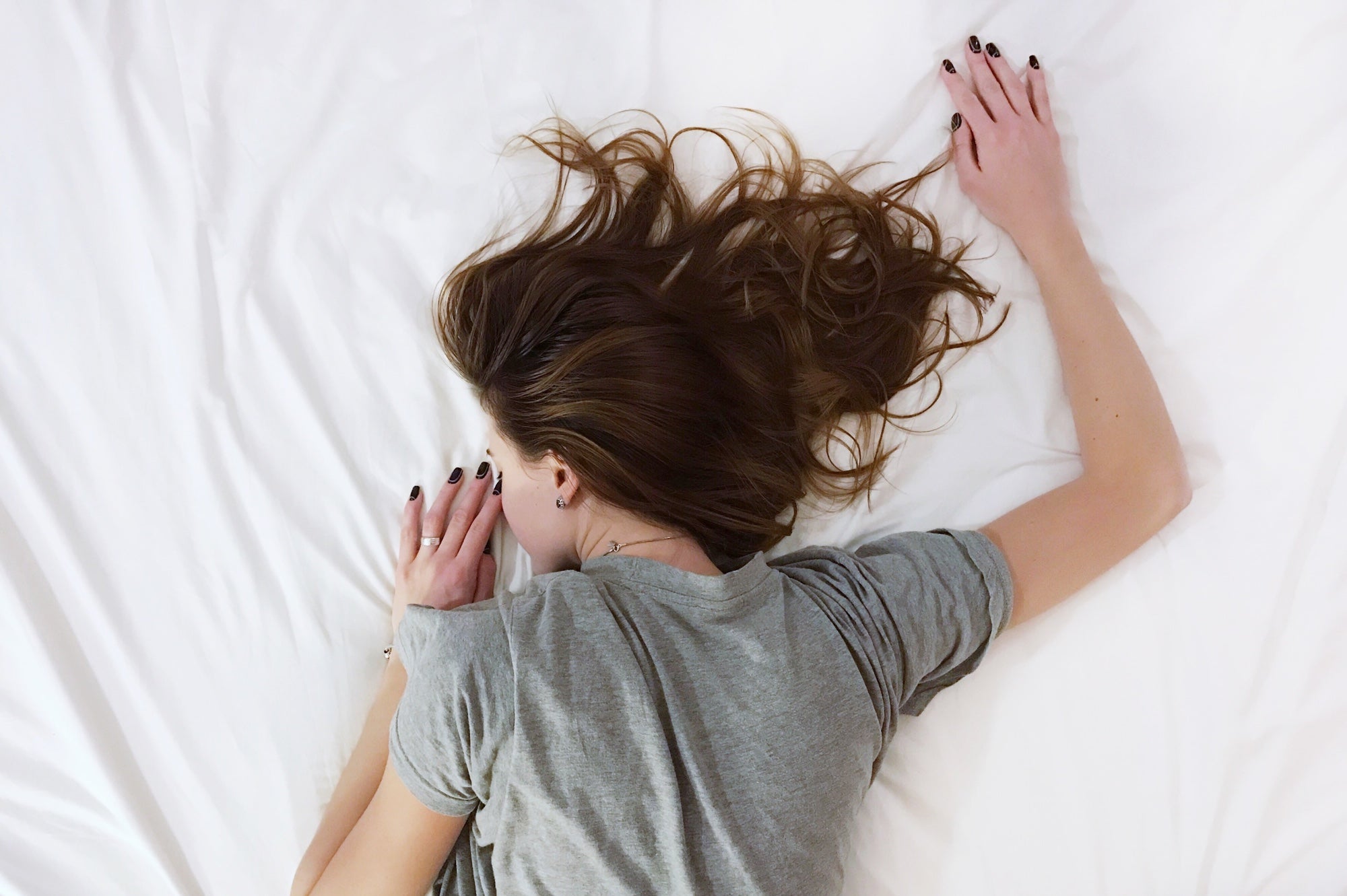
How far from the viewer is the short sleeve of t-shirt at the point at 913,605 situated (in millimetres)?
1023

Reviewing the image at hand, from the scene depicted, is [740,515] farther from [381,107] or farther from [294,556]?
[381,107]

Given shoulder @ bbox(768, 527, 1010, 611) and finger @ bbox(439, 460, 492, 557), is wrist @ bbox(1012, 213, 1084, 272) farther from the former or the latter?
finger @ bbox(439, 460, 492, 557)

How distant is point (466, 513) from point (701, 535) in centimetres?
33

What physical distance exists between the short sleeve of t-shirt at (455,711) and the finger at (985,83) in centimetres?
97

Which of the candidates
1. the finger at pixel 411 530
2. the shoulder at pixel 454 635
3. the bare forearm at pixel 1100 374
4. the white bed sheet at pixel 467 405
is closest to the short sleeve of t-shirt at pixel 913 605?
the white bed sheet at pixel 467 405

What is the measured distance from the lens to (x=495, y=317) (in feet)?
3.66

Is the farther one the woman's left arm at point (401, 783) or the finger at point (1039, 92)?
the finger at point (1039, 92)

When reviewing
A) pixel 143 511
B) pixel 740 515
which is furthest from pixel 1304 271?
pixel 143 511

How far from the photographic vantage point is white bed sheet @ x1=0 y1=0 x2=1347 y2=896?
1169mm

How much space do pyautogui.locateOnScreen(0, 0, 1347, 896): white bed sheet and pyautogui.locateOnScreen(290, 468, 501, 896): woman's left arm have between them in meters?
0.05

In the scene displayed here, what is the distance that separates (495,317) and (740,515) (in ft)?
1.32

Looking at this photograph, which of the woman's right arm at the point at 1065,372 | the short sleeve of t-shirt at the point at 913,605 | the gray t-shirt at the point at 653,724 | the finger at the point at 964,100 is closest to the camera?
the gray t-shirt at the point at 653,724

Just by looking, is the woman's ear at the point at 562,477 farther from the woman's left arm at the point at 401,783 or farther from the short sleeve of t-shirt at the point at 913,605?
the short sleeve of t-shirt at the point at 913,605

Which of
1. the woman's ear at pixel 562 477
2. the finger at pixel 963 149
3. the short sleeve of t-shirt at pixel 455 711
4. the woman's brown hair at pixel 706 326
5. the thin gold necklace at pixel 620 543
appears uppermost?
the finger at pixel 963 149
